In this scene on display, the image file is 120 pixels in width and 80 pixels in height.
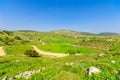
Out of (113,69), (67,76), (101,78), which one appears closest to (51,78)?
(67,76)

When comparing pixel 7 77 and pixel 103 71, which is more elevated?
pixel 103 71

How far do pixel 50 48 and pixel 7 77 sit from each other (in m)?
106

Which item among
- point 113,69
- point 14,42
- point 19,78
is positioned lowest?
point 14,42

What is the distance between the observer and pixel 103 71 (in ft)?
88.7

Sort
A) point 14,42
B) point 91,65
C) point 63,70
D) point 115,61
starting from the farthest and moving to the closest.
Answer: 1. point 14,42
2. point 115,61
3. point 91,65
4. point 63,70

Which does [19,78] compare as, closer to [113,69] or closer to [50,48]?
[113,69]

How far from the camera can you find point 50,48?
455 feet

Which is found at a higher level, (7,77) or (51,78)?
(51,78)

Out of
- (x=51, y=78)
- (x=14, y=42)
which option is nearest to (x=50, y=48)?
(x=14, y=42)

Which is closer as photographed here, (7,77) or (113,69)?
(113,69)

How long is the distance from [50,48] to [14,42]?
233ft

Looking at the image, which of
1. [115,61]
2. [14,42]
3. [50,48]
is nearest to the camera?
[115,61]

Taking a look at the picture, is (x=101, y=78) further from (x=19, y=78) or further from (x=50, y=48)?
(x=50, y=48)

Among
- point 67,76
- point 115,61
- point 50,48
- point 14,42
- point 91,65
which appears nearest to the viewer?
point 67,76
